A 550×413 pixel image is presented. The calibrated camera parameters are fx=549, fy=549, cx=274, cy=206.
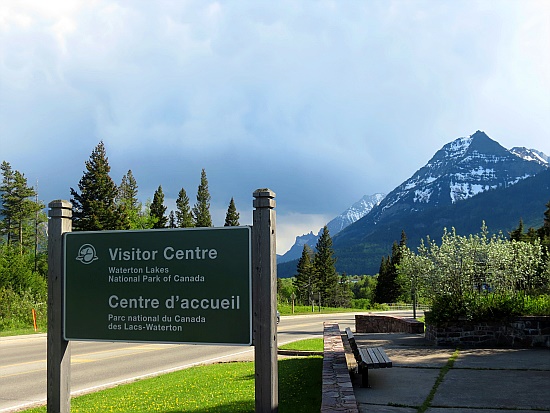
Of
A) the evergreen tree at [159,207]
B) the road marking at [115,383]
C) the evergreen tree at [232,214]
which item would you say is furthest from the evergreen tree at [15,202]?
the road marking at [115,383]

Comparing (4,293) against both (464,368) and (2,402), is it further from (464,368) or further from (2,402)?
(464,368)

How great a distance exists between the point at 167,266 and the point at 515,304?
9859mm

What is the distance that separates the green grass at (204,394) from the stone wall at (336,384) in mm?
412

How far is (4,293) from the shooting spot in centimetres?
2878

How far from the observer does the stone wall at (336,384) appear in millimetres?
5141

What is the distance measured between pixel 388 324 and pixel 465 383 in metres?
11.6

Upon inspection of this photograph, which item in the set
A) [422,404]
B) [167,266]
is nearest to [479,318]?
[422,404]

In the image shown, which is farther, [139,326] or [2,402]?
[2,402]

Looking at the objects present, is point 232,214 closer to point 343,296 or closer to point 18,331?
point 343,296

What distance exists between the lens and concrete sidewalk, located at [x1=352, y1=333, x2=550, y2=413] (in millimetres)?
6287

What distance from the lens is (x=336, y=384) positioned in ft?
Result: 20.5

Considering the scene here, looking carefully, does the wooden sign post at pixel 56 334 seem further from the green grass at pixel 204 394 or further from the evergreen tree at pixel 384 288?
the evergreen tree at pixel 384 288

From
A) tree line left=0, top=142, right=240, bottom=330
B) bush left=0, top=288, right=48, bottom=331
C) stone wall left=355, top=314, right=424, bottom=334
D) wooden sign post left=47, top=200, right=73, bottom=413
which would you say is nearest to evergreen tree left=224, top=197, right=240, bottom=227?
tree line left=0, top=142, right=240, bottom=330

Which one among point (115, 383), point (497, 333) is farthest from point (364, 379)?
point (497, 333)
